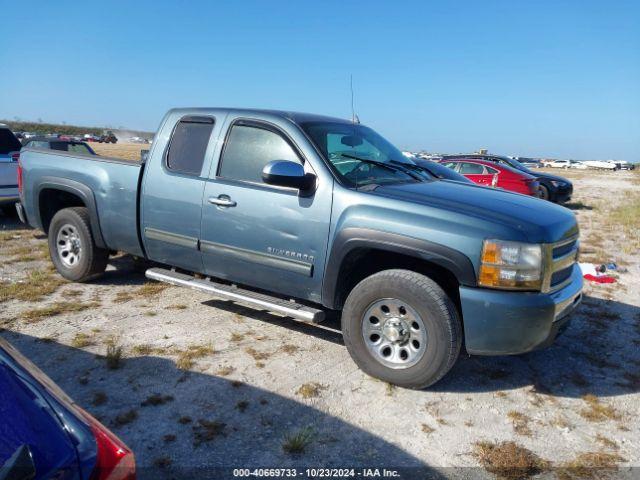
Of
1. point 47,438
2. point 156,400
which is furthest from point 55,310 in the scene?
point 47,438

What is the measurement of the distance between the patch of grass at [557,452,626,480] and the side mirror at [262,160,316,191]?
2452mm

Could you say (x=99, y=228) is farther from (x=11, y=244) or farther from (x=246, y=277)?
(x=11, y=244)

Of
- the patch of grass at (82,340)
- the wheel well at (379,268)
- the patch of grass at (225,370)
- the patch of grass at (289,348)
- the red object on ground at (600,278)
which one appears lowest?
the red object on ground at (600,278)

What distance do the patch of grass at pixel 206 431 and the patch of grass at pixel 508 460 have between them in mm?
1487

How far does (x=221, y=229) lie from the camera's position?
4.32 metres

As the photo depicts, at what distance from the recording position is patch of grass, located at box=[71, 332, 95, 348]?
410 cm

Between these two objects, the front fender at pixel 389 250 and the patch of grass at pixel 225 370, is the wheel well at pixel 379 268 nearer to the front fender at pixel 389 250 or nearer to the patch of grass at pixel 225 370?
the front fender at pixel 389 250

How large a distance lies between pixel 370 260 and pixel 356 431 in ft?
4.33

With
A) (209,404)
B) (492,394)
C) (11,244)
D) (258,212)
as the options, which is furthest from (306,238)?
(11,244)

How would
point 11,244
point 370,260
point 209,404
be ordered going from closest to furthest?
point 209,404 → point 370,260 → point 11,244

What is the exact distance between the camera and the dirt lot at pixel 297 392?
290 cm

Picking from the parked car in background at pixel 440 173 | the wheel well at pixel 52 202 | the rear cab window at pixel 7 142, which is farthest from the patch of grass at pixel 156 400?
the rear cab window at pixel 7 142

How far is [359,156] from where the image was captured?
434 cm

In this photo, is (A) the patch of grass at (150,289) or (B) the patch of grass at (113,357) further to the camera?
(A) the patch of grass at (150,289)
